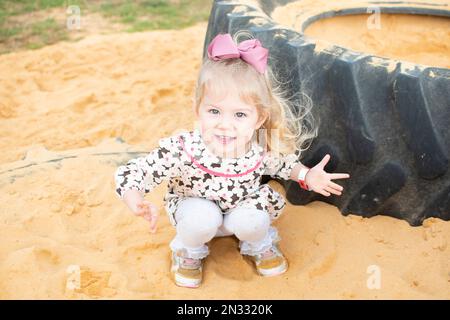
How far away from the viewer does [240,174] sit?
1835 mm

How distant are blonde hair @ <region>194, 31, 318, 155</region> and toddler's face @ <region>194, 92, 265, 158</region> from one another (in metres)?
0.02

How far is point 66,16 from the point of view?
17.3ft

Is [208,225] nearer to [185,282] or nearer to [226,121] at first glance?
[185,282]

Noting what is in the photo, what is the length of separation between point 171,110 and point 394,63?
5.14 feet

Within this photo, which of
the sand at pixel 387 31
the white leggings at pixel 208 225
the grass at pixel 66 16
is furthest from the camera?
the grass at pixel 66 16

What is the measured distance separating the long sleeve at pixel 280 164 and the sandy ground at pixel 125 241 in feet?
0.85

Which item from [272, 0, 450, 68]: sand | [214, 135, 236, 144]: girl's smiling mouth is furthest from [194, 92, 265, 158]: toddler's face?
[272, 0, 450, 68]: sand

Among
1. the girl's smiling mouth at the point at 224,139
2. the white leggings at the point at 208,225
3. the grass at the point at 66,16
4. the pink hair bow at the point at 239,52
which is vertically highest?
the pink hair bow at the point at 239,52

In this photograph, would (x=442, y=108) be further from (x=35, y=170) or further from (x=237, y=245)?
(x=35, y=170)

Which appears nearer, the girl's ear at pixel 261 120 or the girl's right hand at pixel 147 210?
the girl's right hand at pixel 147 210

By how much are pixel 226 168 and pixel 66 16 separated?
3.97 metres

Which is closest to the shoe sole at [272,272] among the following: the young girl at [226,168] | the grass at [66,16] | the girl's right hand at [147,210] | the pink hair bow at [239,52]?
the young girl at [226,168]

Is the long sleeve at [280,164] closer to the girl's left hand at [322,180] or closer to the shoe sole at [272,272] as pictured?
the girl's left hand at [322,180]

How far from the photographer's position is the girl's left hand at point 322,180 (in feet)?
5.98
